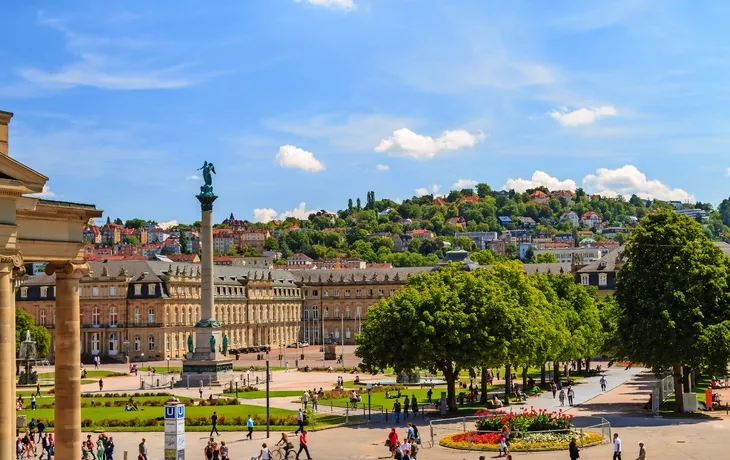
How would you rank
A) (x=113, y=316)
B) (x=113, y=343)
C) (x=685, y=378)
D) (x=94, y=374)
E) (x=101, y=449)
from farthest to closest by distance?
(x=113, y=316)
(x=113, y=343)
(x=94, y=374)
(x=685, y=378)
(x=101, y=449)

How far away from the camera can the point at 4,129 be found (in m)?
27.6

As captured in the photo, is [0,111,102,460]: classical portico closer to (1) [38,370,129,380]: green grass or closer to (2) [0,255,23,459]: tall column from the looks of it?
(2) [0,255,23,459]: tall column

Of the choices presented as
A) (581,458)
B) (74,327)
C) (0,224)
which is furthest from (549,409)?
(0,224)

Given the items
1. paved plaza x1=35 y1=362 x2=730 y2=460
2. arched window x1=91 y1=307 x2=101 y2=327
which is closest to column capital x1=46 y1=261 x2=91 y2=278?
paved plaza x1=35 y1=362 x2=730 y2=460

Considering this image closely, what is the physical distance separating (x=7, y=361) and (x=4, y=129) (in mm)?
6259

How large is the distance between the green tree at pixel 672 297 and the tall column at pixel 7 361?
45.5m

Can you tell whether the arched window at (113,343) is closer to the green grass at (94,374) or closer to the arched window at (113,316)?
the arched window at (113,316)

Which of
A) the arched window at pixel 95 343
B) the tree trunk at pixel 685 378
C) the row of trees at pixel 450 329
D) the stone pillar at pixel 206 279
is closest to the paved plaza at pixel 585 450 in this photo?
the tree trunk at pixel 685 378

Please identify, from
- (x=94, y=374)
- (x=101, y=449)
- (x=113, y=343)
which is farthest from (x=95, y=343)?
(x=101, y=449)

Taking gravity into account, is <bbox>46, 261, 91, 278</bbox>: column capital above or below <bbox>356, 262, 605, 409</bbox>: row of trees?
above

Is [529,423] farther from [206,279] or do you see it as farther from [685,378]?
[206,279]

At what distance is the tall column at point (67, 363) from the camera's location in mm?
30547

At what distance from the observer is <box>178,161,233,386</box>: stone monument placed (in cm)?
10131

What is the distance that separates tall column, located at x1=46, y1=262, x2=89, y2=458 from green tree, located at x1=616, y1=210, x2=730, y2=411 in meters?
42.0
